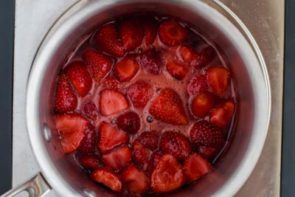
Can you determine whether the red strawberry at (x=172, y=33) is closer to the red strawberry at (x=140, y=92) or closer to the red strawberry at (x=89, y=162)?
the red strawberry at (x=140, y=92)

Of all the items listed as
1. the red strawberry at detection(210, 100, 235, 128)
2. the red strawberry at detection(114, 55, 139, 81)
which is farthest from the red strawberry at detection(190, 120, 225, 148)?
the red strawberry at detection(114, 55, 139, 81)

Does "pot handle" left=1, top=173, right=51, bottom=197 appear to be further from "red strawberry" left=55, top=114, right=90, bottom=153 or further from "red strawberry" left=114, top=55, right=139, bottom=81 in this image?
"red strawberry" left=114, top=55, right=139, bottom=81

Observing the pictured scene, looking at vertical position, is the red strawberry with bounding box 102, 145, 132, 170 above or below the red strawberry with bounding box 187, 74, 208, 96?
below

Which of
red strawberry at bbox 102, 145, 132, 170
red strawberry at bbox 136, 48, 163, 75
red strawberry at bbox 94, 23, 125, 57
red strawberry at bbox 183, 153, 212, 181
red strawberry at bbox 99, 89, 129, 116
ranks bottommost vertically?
red strawberry at bbox 183, 153, 212, 181

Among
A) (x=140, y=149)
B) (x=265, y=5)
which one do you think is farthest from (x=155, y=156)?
(x=265, y=5)

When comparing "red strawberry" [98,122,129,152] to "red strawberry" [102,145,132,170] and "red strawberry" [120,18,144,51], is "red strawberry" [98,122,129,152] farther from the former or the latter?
"red strawberry" [120,18,144,51]

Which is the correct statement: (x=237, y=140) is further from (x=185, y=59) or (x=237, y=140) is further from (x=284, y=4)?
(x=284, y=4)
